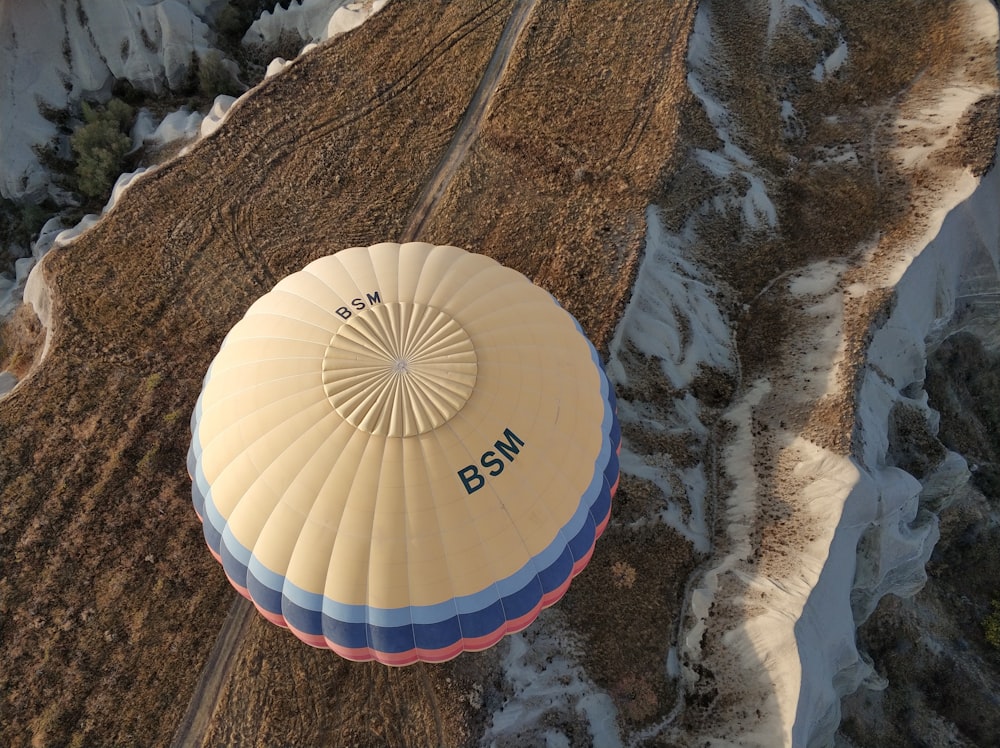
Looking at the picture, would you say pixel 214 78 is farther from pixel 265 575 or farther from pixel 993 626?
pixel 993 626

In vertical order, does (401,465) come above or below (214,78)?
below

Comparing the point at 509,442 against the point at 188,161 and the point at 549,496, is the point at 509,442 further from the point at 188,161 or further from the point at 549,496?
the point at 188,161

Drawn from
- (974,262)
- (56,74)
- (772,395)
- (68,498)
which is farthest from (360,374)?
(56,74)

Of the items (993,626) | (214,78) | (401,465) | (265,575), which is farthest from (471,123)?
(993,626)

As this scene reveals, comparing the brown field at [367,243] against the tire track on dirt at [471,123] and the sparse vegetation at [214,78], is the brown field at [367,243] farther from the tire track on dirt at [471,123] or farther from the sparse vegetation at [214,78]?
the sparse vegetation at [214,78]


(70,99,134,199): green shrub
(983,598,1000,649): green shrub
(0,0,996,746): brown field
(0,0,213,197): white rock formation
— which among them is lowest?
(983,598,1000,649): green shrub

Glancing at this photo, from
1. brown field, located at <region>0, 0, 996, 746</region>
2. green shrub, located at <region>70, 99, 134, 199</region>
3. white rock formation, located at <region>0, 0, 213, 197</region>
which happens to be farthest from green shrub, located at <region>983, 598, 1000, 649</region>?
white rock formation, located at <region>0, 0, 213, 197</region>

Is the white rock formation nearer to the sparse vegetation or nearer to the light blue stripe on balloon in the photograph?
the sparse vegetation

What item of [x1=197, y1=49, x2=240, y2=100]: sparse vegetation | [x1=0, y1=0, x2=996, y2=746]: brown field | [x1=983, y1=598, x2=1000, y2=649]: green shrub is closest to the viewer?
[x1=0, y1=0, x2=996, y2=746]: brown field
